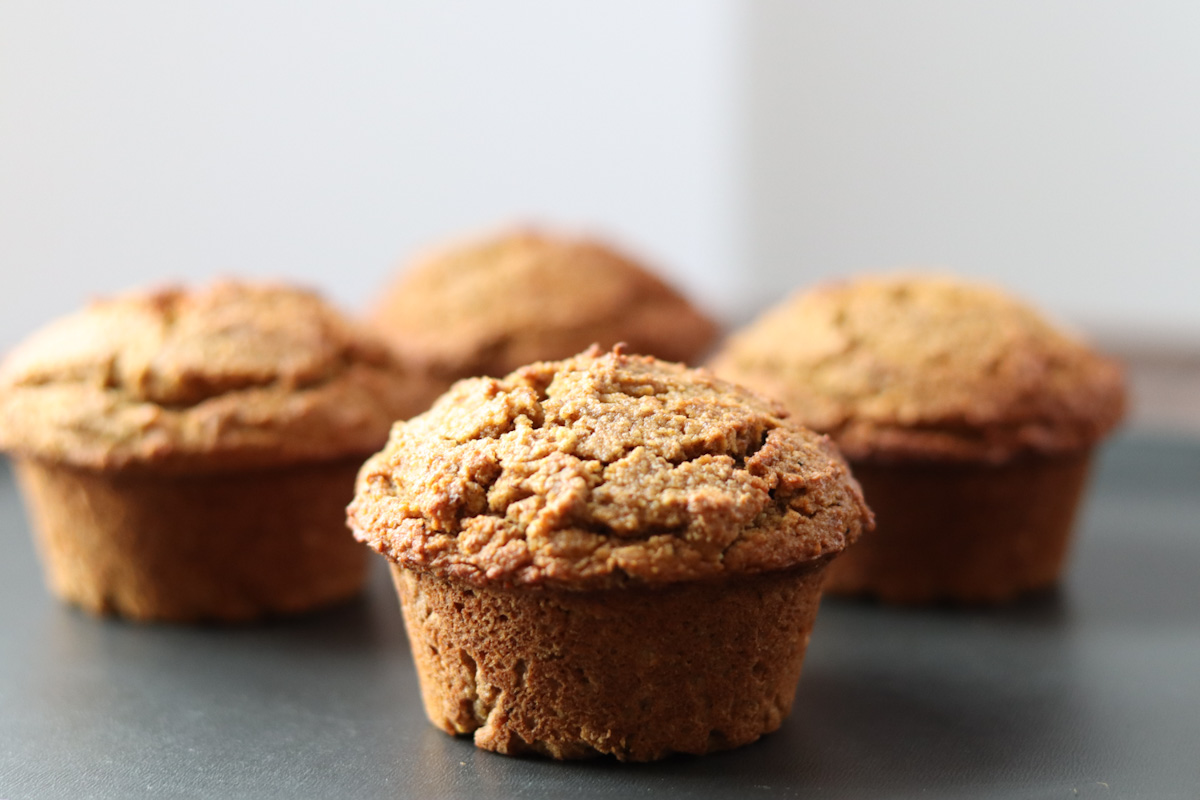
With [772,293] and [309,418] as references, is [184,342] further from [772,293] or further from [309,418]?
[772,293]

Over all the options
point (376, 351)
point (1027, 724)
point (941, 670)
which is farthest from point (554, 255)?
→ point (1027, 724)

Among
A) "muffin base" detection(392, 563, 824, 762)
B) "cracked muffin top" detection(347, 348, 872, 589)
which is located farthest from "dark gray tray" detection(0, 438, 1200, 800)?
"cracked muffin top" detection(347, 348, 872, 589)

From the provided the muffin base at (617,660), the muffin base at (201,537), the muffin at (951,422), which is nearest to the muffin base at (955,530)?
the muffin at (951,422)

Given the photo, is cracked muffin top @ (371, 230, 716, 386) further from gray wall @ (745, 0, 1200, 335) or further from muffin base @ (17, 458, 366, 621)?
gray wall @ (745, 0, 1200, 335)

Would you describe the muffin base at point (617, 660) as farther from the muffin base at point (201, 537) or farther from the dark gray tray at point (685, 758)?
the muffin base at point (201, 537)

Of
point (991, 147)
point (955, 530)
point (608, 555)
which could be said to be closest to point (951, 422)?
point (955, 530)
